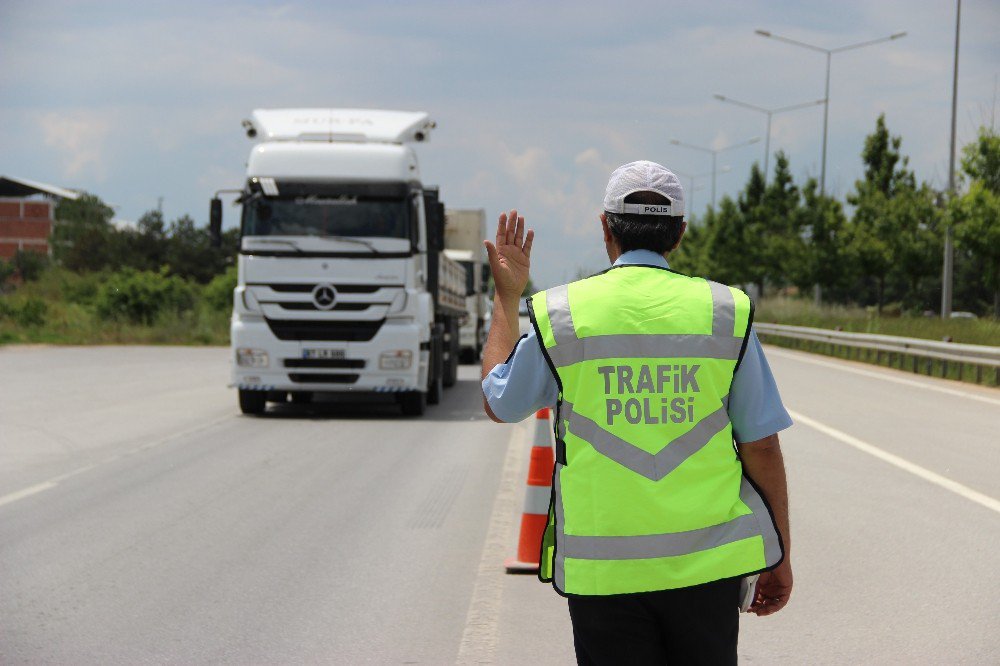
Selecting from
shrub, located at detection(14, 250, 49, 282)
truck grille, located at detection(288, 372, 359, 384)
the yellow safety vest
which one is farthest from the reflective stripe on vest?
shrub, located at detection(14, 250, 49, 282)

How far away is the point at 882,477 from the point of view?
37.5 ft

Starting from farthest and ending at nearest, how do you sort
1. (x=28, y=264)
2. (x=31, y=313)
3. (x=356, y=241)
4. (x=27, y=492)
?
(x=28, y=264) → (x=31, y=313) → (x=356, y=241) → (x=27, y=492)

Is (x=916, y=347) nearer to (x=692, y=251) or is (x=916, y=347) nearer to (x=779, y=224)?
(x=779, y=224)

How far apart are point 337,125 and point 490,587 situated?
37.5 ft

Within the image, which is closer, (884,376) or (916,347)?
(884,376)

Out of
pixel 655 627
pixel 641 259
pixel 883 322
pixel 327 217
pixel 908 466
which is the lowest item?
pixel 908 466

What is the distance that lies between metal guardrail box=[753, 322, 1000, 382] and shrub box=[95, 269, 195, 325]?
20.4 metres

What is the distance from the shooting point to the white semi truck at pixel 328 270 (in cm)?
1659

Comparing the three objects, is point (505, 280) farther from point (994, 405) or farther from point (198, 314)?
point (198, 314)

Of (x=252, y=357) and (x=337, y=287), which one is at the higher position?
(x=337, y=287)

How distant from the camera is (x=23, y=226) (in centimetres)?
12550

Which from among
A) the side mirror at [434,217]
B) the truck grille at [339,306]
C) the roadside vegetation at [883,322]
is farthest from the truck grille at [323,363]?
the roadside vegetation at [883,322]

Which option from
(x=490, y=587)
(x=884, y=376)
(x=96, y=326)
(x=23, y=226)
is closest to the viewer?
(x=490, y=587)

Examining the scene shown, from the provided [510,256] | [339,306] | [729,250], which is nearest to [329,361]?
[339,306]
